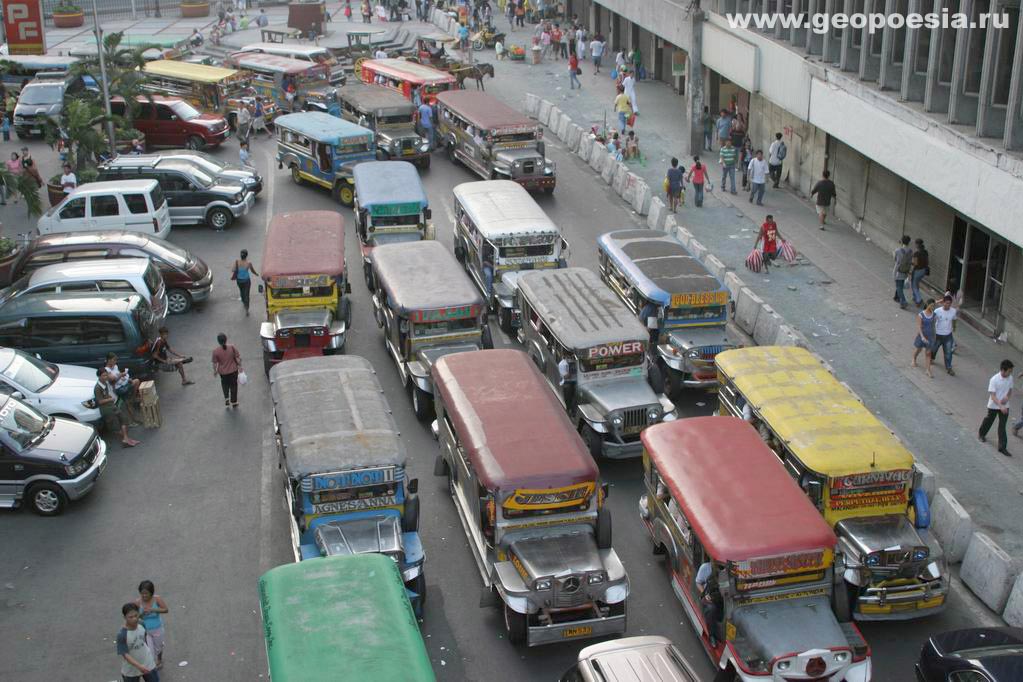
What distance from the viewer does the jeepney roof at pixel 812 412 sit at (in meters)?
15.5

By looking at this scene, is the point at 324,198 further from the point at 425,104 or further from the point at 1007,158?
the point at 1007,158

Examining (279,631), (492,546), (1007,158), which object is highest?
(1007,158)

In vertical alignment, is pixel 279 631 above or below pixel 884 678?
above

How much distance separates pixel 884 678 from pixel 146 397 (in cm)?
1346

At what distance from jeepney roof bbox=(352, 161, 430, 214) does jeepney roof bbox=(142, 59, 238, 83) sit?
15.4 meters

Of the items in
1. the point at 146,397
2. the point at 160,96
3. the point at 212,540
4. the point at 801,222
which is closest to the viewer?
the point at 212,540

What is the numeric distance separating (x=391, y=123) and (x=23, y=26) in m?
11.1

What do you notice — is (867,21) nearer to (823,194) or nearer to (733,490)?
(823,194)

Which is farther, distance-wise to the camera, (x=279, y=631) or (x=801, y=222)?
(x=801, y=222)

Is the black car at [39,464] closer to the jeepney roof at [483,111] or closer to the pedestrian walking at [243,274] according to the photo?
the pedestrian walking at [243,274]

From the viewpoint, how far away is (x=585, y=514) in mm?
15430

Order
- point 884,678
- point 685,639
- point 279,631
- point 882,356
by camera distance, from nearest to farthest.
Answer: point 279,631 < point 884,678 < point 685,639 < point 882,356

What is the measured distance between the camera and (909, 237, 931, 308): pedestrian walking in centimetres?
2470

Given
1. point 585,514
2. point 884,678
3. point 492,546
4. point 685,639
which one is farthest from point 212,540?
point 884,678
